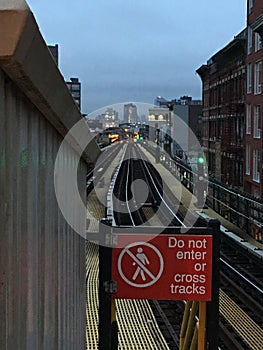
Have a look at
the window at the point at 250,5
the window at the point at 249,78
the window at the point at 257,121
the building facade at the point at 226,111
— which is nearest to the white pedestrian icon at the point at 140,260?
the window at the point at 257,121

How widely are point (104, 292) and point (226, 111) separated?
122 ft

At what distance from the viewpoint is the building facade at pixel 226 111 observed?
35.5 meters

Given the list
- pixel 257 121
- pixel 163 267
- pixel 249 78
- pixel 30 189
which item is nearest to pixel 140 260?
pixel 163 267

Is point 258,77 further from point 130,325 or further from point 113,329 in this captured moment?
point 113,329

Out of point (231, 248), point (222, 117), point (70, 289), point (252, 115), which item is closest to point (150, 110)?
point (222, 117)

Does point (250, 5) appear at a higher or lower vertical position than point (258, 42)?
higher

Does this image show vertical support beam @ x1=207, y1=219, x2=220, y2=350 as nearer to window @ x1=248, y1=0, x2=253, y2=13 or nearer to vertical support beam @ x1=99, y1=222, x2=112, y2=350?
vertical support beam @ x1=99, y1=222, x2=112, y2=350

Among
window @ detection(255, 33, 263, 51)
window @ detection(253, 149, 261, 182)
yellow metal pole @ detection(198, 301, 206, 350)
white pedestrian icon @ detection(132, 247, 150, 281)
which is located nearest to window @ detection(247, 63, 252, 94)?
window @ detection(255, 33, 263, 51)

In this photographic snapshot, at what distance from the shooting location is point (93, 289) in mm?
9883

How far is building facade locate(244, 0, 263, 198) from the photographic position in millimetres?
29489

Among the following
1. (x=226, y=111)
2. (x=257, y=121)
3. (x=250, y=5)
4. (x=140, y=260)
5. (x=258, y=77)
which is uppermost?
(x=250, y=5)

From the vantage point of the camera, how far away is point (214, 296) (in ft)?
13.0

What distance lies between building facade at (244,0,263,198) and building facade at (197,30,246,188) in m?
1.96

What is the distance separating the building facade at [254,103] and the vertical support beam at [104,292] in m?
24.9
